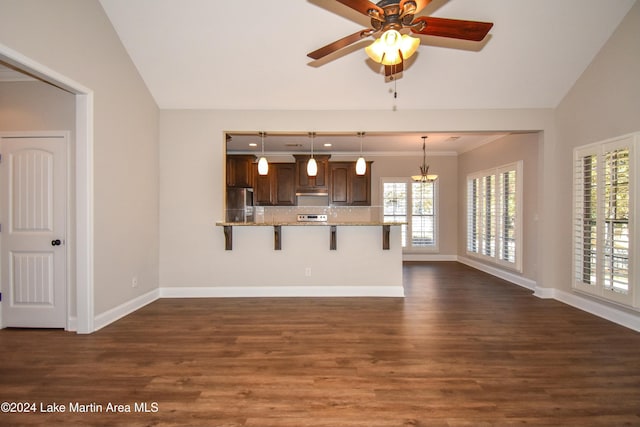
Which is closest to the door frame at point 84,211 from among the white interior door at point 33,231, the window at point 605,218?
the white interior door at point 33,231

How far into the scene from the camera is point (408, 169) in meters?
7.90

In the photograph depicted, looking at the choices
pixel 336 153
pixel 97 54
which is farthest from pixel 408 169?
pixel 97 54

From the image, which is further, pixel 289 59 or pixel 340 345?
pixel 289 59

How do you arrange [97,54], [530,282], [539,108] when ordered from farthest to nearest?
[530,282] < [539,108] < [97,54]

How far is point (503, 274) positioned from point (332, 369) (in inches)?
184

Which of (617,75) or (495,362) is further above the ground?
(617,75)

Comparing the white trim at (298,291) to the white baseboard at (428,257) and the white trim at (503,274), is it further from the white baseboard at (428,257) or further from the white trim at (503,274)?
the white baseboard at (428,257)

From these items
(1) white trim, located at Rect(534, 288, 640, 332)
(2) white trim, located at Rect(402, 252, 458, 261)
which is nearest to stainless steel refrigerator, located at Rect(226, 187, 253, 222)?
(2) white trim, located at Rect(402, 252, 458, 261)

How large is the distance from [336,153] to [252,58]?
4.16m

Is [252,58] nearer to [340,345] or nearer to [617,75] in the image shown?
[340,345]

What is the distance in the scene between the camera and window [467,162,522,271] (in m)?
Result: 5.34

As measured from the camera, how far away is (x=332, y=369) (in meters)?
2.45

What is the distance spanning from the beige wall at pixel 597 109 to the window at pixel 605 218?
174mm

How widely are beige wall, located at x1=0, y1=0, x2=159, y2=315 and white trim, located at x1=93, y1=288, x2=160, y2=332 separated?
6 centimetres
